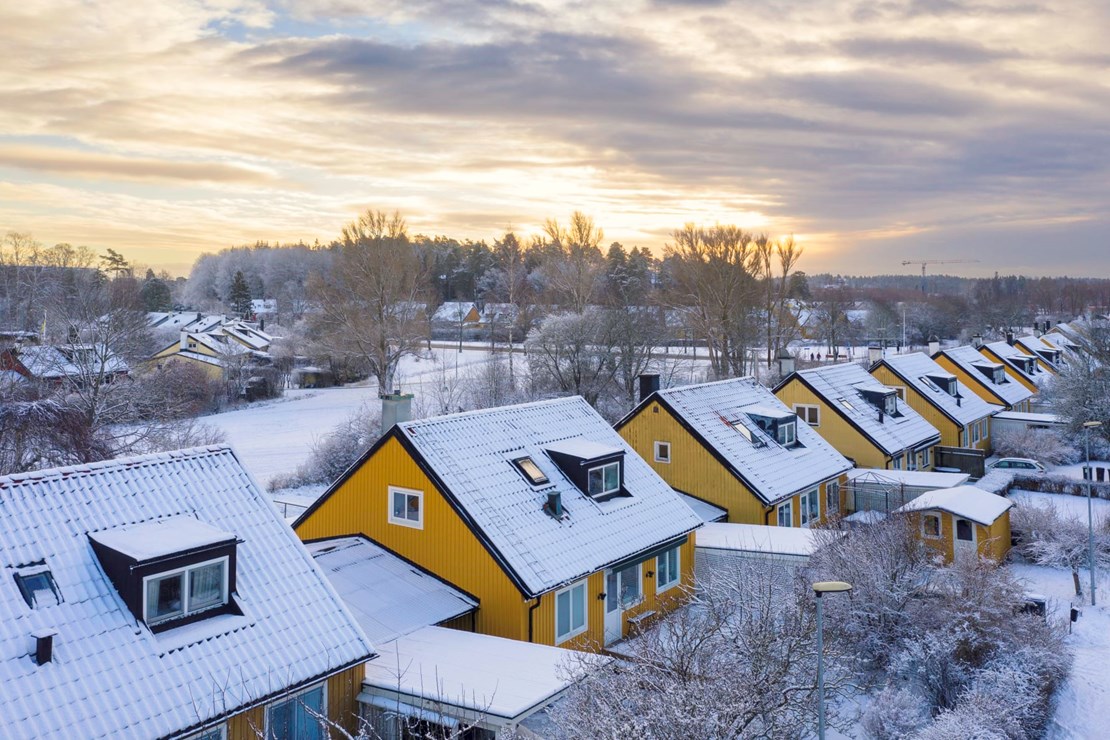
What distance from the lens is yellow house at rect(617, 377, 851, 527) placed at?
2627 centimetres

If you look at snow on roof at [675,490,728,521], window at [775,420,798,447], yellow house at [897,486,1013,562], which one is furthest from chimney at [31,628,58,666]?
window at [775,420,798,447]

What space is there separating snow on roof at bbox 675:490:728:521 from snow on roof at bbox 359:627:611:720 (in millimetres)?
11788

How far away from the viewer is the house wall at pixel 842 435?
3391cm

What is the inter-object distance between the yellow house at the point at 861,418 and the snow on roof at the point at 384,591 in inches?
875

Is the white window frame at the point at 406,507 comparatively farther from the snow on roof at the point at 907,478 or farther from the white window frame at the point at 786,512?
the snow on roof at the point at 907,478

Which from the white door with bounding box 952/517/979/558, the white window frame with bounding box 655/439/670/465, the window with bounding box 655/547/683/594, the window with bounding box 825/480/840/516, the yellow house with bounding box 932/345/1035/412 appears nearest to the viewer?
the window with bounding box 655/547/683/594

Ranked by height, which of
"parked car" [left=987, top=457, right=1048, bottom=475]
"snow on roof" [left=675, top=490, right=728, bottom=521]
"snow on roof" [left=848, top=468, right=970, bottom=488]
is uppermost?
"snow on roof" [left=848, top=468, right=970, bottom=488]

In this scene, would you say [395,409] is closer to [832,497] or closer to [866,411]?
[832,497]

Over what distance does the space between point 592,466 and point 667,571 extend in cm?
350

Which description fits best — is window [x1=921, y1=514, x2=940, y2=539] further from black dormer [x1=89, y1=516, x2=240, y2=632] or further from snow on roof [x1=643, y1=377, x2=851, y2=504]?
black dormer [x1=89, y1=516, x2=240, y2=632]

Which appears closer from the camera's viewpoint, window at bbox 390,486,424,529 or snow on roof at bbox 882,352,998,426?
window at bbox 390,486,424,529

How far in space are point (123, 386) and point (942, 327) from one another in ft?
350

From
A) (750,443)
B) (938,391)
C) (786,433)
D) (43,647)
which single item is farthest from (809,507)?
(43,647)

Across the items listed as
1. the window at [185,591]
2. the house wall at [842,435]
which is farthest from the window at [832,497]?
the window at [185,591]
